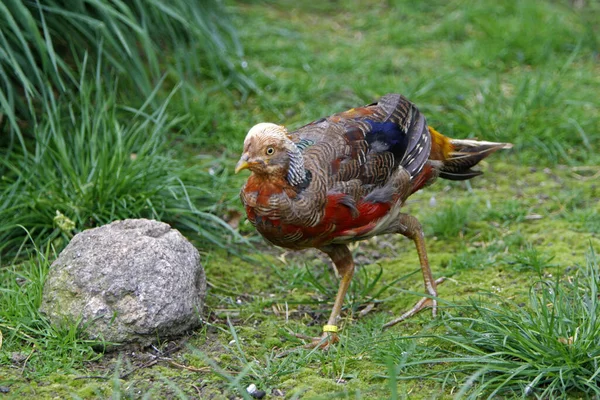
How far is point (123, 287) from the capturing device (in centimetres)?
400

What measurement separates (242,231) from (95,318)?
166 centimetres

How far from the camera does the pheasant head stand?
12.7ft

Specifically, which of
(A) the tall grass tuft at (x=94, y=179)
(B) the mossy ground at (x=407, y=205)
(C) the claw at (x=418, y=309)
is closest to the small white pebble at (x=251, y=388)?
(B) the mossy ground at (x=407, y=205)

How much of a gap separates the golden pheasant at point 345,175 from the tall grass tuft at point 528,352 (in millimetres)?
294

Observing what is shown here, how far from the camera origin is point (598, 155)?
6.30 m

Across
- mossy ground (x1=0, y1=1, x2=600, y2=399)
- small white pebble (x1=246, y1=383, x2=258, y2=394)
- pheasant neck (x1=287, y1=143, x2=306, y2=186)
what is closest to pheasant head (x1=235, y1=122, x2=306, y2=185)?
pheasant neck (x1=287, y1=143, x2=306, y2=186)

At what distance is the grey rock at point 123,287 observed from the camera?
398cm

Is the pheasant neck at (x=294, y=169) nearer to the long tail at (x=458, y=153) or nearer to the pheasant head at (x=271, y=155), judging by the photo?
the pheasant head at (x=271, y=155)

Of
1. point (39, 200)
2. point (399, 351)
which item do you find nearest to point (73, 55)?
point (39, 200)

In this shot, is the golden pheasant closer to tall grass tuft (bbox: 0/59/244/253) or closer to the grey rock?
the grey rock

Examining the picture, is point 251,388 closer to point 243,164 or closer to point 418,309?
point 243,164

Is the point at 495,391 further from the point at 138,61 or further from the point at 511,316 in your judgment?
the point at 138,61

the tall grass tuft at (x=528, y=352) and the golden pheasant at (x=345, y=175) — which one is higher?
the golden pheasant at (x=345, y=175)

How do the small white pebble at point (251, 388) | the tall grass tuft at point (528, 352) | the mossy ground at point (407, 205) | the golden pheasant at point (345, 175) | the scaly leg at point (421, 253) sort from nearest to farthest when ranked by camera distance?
the tall grass tuft at point (528, 352), the small white pebble at point (251, 388), the mossy ground at point (407, 205), the golden pheasant at point (345, 175), the scaly leg at point (421, 253)
